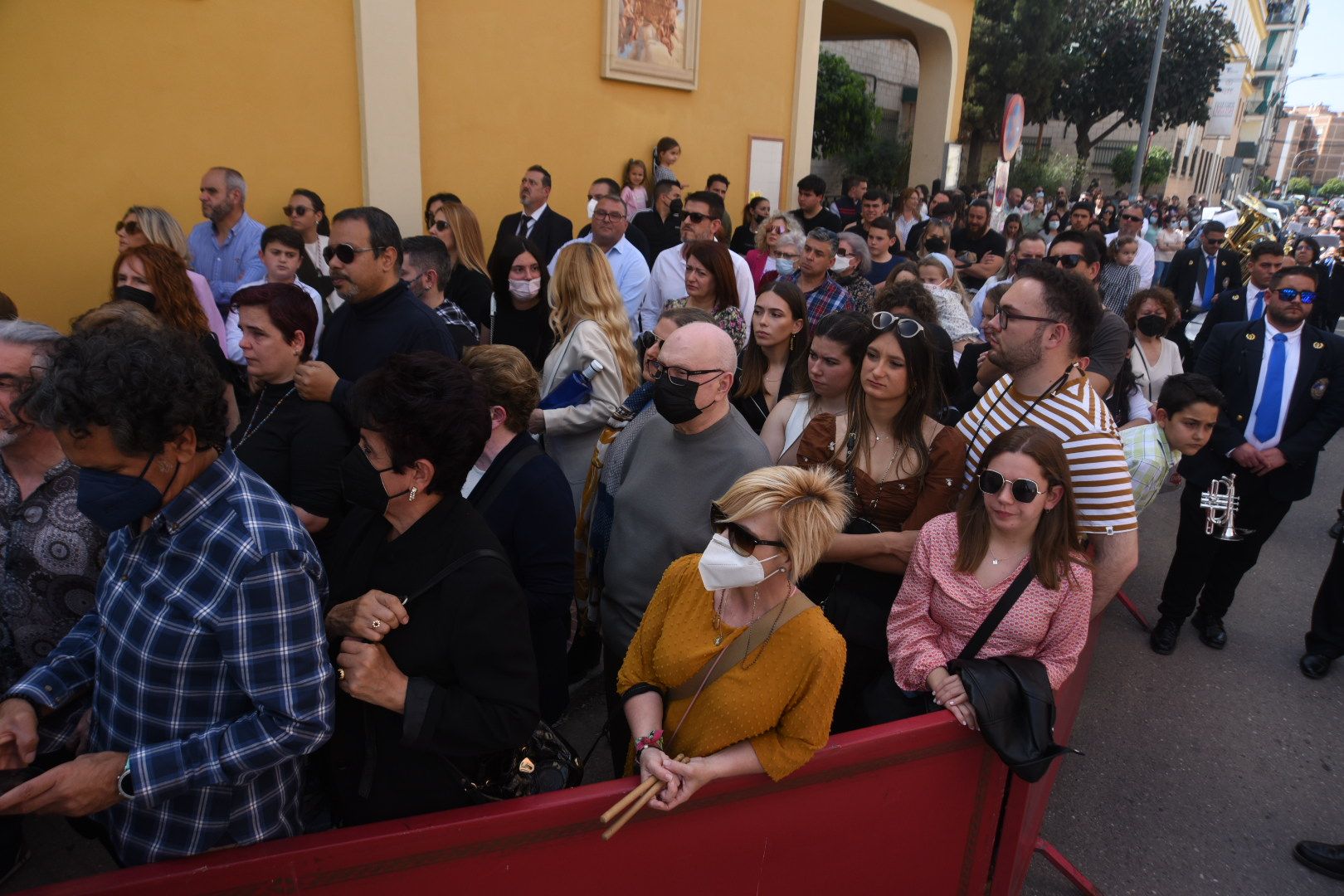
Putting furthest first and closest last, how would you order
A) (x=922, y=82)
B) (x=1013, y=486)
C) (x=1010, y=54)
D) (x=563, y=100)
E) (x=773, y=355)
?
1. (x=1010, y=54)
2. (x=922, y=82)
3. (x=563, y=100)
4. (x=773, y=355)
5. (x=1013, y=486)

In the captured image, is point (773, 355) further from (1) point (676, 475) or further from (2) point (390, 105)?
(2) point (390, 105)

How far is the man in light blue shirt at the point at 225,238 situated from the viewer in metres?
5.86

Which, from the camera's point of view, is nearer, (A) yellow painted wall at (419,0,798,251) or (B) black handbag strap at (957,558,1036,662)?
(B) black handbag strap at (957,558,1036,662)

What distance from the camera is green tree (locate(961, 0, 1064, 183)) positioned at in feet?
88.3

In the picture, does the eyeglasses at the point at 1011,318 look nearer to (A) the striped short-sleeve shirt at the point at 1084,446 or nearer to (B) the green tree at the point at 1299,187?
(A) the striped short-sleeve shirt at the point at 1084,446

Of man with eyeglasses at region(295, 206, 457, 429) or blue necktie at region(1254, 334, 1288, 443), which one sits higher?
man with eyeglasses at region(295, 206, 457, 429)

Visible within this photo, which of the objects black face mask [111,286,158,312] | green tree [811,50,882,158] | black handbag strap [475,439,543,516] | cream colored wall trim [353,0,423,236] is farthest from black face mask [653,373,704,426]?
green tree [811,50,882,158]

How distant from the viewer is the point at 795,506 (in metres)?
2.09

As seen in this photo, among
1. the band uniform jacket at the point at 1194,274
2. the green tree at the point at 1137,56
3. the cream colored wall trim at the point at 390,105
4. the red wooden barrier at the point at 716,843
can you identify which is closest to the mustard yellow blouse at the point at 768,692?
the red wooden barrier at the point at 716,843

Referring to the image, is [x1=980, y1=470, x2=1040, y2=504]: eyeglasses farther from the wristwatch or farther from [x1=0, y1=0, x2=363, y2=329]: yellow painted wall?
[x1=0, y1=0, x2=363, y2=329]: yellow painted wall

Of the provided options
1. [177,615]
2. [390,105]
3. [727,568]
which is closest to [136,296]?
[177,615]

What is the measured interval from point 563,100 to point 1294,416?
7.53 metres

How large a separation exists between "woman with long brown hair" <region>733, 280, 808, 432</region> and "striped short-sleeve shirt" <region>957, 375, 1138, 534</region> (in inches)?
45.2

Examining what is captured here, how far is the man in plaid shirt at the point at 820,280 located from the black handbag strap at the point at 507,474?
2.78 meters
